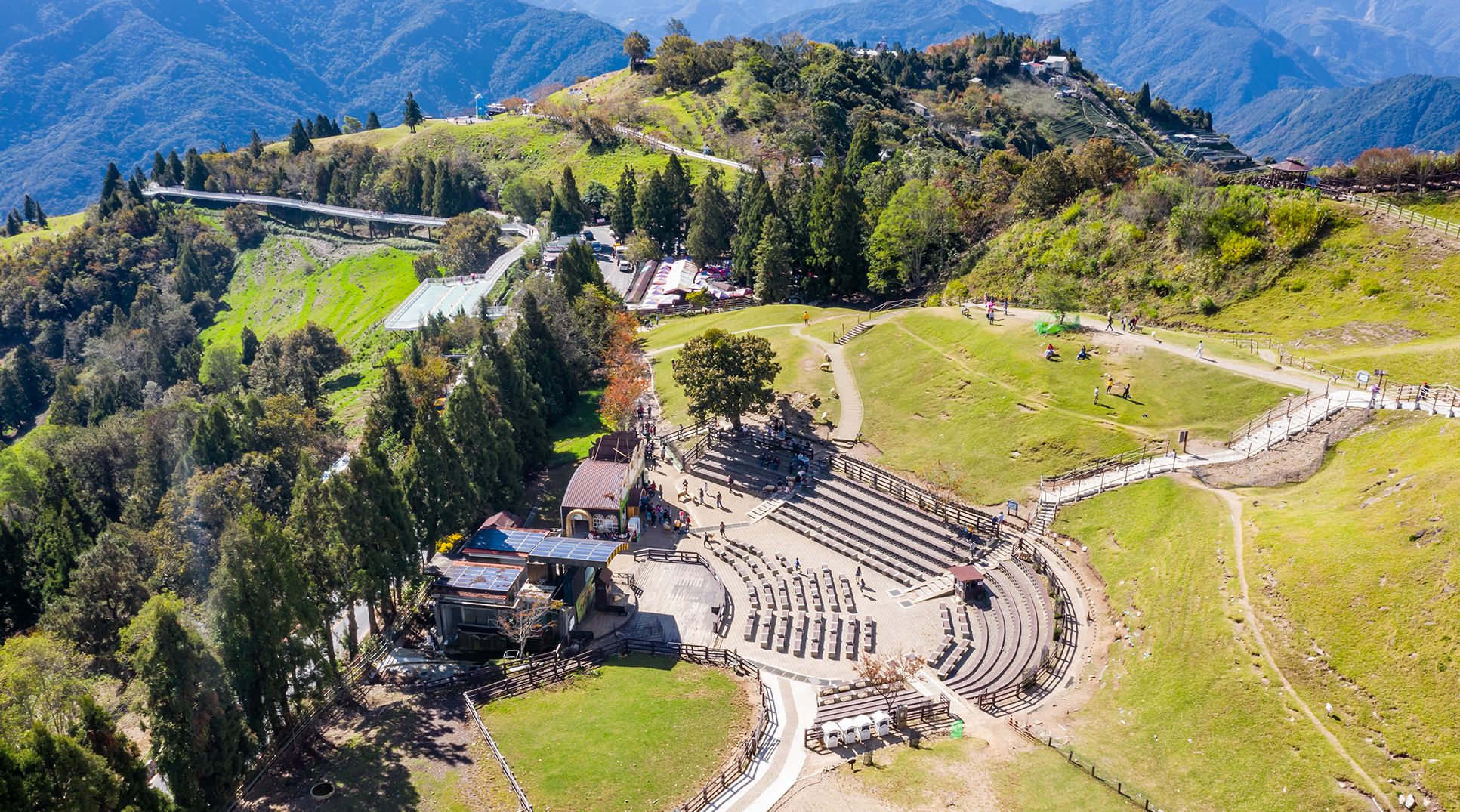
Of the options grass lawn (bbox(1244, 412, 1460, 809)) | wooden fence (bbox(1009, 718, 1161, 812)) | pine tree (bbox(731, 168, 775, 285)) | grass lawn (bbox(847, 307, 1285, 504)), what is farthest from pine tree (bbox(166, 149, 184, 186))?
grass lawn (bbox(1244, 412, 1460, 809))

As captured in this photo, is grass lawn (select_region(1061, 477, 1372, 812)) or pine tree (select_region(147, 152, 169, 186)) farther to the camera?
pine tree (select_region(147, 152, 169, 186))

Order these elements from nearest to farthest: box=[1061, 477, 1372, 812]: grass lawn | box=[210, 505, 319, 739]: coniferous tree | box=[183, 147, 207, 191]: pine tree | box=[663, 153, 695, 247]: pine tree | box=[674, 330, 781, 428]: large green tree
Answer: box=[1061, 477, 1372, 812]: grass lawn, box=[210, 505, 319, 739]: coniferous tree, box=[674, 330, 781, 428]: large green tree, box=[663, 153, 695, 247]: pine tree, box=[183, 147, 207, 191]: pine tree

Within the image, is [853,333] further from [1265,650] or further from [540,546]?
[1265,650]

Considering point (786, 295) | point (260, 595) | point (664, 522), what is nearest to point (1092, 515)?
point (664, 522)

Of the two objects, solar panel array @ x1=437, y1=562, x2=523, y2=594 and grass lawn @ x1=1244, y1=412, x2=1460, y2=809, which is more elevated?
grass lawn @ x1=1244, y1=412, x2=1460, y2=809

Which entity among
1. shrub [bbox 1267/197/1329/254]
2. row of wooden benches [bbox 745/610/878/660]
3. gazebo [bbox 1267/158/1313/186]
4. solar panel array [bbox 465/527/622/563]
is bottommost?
row of wooden benches [bbox 745/610/878/660]

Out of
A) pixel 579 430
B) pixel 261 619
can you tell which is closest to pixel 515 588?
pixel 261 619

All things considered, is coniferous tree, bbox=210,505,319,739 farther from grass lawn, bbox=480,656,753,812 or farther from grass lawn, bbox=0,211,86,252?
grass lawn, bbox=0,211,86,252
